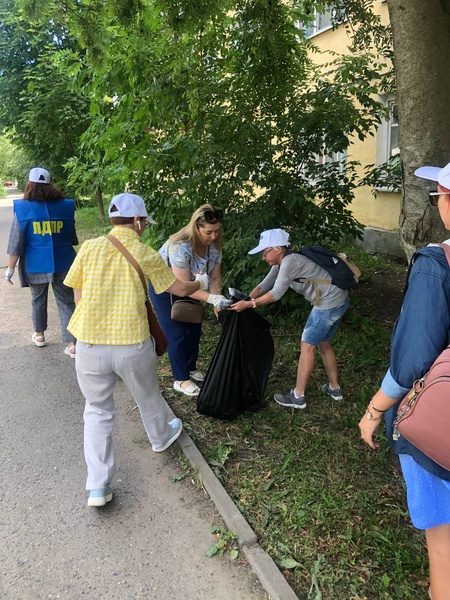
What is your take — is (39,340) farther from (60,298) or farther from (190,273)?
(190,273)

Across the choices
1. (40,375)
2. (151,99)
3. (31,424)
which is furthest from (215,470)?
(151,99)

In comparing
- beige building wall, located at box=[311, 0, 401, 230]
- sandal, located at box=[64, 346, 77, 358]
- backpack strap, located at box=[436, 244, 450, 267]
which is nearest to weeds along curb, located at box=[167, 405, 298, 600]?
backpack strap, located at box=[436, 244, 450, 267]

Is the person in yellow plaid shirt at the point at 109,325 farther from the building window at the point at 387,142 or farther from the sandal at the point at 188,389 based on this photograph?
the building window at the point at 387,142

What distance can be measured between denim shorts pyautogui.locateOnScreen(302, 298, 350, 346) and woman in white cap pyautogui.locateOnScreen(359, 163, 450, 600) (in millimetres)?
1811

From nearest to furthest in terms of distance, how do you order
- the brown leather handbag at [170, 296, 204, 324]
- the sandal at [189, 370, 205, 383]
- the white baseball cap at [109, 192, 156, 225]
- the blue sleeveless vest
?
the white baseball cap at [109, 192, 156, 225] < the brown leather handbag at [170, 296, 204, 324] < the sandal at [189, 370, 205, 383] < the blue sleeveless vest

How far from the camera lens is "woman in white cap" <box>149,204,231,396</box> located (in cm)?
346

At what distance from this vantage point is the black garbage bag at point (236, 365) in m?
3.36

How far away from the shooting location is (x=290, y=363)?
4578mm

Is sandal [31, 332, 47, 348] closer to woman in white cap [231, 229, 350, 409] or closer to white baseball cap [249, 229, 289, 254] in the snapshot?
woman in white cap [231, 229, 350, 409]

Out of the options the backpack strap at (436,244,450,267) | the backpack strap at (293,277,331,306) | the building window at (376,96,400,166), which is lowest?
the backpack strap at (293,277,331,306)

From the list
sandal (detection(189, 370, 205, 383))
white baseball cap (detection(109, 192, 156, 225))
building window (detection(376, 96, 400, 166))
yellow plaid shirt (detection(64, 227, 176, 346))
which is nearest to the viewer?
yellow plaid shirt (detection(64, 227, 176, 346))

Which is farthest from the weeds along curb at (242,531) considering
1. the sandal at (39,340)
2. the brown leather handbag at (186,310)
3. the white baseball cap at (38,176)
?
the white baseball cap at (38,176)

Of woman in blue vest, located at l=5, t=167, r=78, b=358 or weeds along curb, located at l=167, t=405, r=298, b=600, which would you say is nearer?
weeds along curb, located at l=167, t=405, r=298, b=600

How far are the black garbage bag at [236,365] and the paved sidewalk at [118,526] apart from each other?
35 cm
